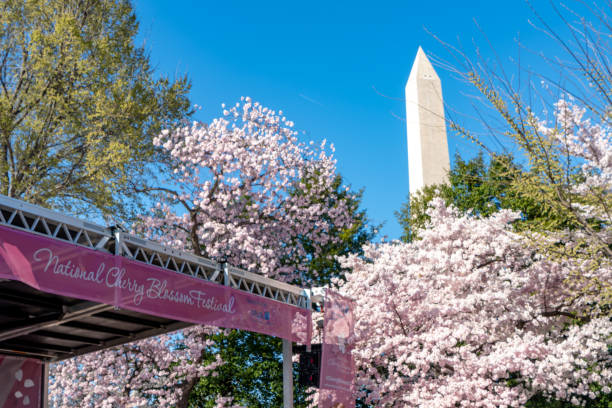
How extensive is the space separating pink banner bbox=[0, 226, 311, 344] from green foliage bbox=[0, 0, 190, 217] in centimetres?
734

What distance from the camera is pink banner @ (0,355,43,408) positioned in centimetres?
1053

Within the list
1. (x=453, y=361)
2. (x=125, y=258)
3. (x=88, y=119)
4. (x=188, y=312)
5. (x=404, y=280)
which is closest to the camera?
(x=125, y=258)

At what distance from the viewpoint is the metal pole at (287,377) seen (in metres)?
9.58

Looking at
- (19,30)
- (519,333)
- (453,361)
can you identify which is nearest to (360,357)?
(453,361)

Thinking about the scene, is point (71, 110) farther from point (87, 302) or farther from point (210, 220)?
point (87, 302)

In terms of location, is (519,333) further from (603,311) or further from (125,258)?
(125,258)

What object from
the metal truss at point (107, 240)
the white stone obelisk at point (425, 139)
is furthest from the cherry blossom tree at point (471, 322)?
the white stone obelisk at point (425, 139)

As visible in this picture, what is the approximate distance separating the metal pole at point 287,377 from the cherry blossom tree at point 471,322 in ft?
4.99

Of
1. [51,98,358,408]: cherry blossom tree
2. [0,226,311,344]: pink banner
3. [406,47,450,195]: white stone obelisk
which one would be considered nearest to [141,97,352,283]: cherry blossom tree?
[51,98,358,408]: cherry blossom tree

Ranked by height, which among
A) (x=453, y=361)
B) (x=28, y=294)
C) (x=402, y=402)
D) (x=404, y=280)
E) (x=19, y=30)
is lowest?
(x=402, y=402)

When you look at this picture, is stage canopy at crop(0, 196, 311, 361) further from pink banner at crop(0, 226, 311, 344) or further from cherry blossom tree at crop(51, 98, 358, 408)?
cherry blossom tree at crop(51, 98, 358, 408)

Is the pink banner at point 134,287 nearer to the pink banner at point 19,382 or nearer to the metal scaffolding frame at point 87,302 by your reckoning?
the metal scaffolding frame at point 87,302

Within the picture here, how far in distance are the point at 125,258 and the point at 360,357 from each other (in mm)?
5770

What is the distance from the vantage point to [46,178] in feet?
52.7
